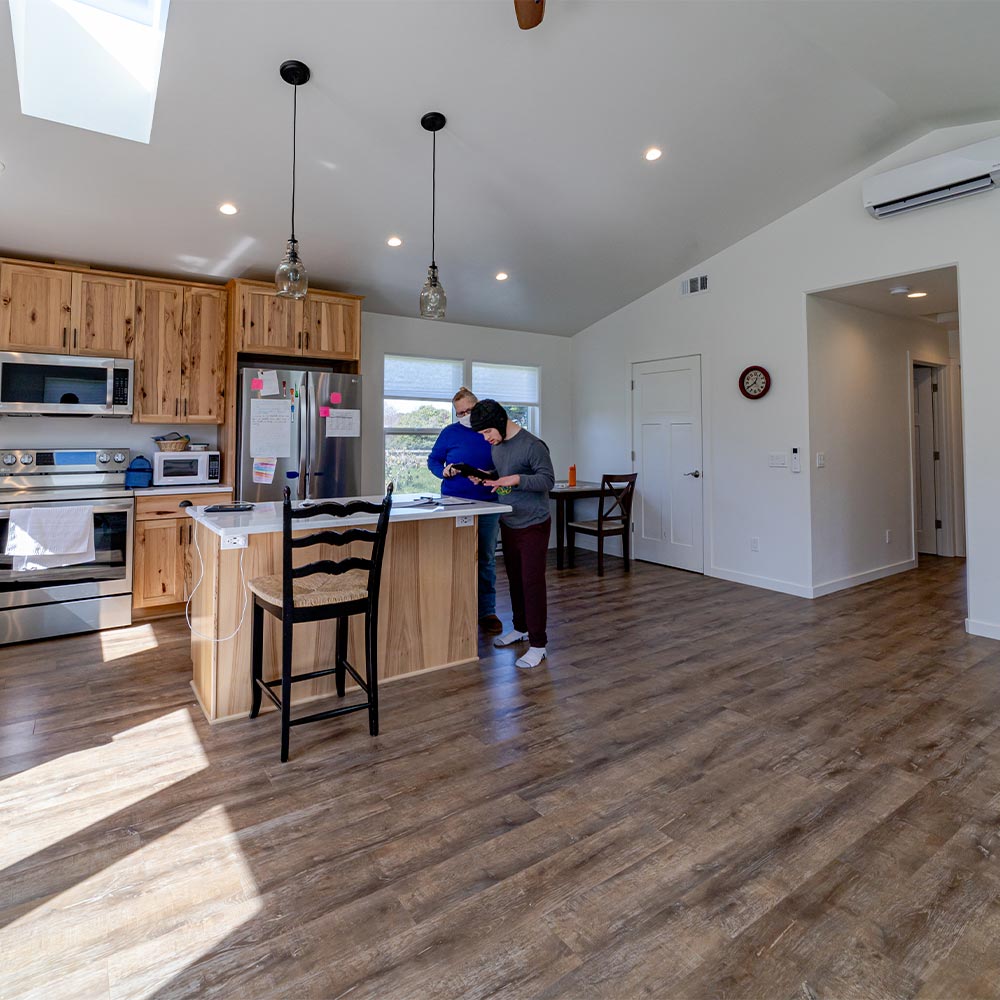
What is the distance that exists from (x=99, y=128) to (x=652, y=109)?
3.00m

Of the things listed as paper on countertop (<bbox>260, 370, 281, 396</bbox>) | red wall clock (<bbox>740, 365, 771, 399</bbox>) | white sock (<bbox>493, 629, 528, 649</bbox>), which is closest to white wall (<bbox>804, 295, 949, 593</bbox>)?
red wall clock (<bbox>740, 365, 771, 399</bbox>)

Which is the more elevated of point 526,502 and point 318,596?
point 526,502

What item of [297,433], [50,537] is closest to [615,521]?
[297,433]

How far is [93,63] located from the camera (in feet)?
9.97

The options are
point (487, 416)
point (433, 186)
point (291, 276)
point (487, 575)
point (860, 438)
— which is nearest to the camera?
point (291, 276)

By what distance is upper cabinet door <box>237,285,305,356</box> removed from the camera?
172 inches

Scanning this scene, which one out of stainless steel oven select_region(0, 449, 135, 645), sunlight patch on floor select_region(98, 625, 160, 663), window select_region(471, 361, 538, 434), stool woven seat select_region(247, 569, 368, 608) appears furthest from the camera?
window select_region(471, 361, 538, 434)

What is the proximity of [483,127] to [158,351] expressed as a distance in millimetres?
2705

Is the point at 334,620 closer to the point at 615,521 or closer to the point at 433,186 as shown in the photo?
the point at 433,186

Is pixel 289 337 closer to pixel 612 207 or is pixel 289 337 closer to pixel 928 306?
pixel 612 207

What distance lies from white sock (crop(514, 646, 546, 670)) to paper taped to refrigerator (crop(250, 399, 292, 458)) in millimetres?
2417

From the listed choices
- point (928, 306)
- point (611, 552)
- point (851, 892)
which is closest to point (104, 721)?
point (851, 892)

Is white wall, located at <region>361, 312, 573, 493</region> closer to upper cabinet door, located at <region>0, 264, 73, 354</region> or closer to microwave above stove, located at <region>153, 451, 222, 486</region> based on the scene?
microwave above stove, located at <region>153, 451, 222, 486</region>

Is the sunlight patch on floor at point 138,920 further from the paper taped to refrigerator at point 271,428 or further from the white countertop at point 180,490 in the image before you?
the paper taped to refrigerator at point 271,428
